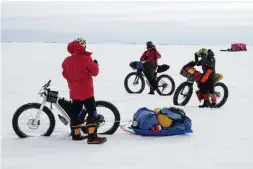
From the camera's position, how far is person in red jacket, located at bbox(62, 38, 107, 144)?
6703mm

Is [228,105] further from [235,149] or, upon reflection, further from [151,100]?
[235,149]

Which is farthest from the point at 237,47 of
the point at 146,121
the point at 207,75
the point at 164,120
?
the point at 146,121

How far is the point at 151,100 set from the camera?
1204cm

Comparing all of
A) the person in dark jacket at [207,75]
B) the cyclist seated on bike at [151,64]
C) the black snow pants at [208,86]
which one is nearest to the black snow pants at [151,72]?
the cyclist seated on bike at [151,64]

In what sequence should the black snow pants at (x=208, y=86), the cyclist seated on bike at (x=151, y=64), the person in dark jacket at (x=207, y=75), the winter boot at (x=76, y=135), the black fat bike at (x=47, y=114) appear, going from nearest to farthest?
the black fat bike at (x=47, y=114) → the winter boot at (x=76, y=135) → the person in dark jacket at (x=207, y=75) → the black snow pants at (x=208, y=86) → the cyclist seated on bike at (x=151, y=64)

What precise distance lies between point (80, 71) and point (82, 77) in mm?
96

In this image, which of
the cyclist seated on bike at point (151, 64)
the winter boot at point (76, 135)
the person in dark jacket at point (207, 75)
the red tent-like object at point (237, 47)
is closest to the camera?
the winter boot at point (76, 135)

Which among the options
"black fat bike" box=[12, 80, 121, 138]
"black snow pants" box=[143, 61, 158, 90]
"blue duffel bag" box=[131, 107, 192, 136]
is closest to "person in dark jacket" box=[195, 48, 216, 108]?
"black snow pants" box=[143, 61, 158, 90]

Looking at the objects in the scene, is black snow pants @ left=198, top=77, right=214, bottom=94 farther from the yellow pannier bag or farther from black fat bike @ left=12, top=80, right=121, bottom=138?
black fat bike @ left=12, top=80, right=121, bottom=138

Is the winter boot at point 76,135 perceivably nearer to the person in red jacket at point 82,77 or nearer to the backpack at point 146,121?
the person in red jacket at point 82,77

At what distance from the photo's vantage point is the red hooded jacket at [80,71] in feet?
22.0

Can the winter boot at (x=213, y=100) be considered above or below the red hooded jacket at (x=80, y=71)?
below

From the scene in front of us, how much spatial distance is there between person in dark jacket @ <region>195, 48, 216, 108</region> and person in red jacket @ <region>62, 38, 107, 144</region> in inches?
168

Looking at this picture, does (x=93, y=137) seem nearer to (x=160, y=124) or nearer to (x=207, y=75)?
(x=160, y=124)
